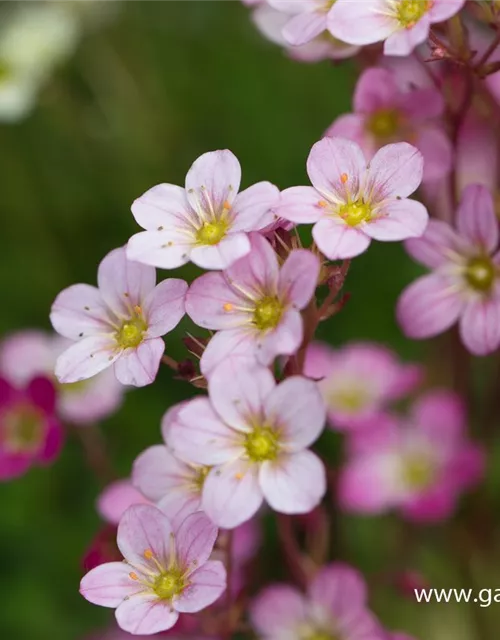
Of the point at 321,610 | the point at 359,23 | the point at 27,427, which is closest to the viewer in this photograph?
the point at 359,23

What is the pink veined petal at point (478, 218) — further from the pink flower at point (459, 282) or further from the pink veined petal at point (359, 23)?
the pink veined petal at point (359, 23)

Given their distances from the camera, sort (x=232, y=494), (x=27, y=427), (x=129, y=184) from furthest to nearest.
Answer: (x=129, y=184), (x=27, y=427), (x=232, y=494)

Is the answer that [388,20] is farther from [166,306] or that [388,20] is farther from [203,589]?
[203,589]

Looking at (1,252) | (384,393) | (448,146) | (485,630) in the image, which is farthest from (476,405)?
(1,252)

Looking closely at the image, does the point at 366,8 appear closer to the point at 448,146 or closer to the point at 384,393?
the point at 448,146

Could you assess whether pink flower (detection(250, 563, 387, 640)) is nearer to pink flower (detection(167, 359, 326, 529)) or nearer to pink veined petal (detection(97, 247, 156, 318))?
pink flower (detection(167, 359, 326, 529))

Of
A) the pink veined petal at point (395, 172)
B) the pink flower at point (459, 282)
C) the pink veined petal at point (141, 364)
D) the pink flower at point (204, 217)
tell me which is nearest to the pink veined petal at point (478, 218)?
the pink flower at point (459, 282)

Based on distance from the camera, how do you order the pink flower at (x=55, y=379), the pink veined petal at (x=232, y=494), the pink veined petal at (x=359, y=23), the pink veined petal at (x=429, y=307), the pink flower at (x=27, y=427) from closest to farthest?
the pink veined petal at (x=232, y=494) → the pink veined petal at (x=359, y=23) → the pink veined petal at (x=429, y=307) → the pink flower at (x=27, y=427) → the pink flower at (x=55, y=379)

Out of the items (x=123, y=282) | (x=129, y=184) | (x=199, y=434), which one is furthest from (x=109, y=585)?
(x=129, y=184)
